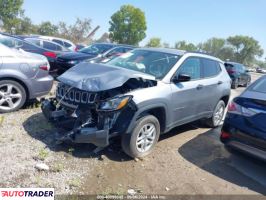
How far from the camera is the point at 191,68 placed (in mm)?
5566

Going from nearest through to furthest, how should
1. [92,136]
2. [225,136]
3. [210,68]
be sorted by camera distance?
→ [92,136]
[225,136]
[210,68]

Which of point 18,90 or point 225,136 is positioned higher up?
point 18,90

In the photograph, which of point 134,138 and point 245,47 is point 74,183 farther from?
point 245,47

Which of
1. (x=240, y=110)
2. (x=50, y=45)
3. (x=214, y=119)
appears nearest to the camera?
(x=240, y=110)

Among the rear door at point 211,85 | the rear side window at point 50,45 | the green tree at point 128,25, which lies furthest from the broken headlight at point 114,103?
the green tree at point 128,25

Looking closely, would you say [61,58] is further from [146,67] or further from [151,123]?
[151,123]

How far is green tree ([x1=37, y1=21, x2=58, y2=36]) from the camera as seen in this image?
50.1 m

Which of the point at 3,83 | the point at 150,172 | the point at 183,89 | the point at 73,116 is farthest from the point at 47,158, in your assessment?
the point at 183,89

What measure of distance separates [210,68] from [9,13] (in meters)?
44.8

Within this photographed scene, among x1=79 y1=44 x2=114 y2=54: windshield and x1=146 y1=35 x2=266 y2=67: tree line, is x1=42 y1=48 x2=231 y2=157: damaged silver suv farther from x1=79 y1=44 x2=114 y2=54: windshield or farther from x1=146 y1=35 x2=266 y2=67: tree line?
x1=146 y1=35 x2=266 y2=67: tree line

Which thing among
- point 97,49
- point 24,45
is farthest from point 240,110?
point 97,49

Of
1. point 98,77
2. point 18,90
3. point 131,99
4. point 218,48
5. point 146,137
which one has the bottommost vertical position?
point 146,137

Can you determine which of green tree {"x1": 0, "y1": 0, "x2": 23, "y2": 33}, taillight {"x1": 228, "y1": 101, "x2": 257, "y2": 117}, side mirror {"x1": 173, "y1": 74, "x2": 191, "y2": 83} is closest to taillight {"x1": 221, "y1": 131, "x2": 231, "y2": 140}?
taillight {"x1": 228, "y1": 101, "x2": 257, "y2": 117}

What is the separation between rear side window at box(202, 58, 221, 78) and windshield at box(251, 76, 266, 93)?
1.18 metres
